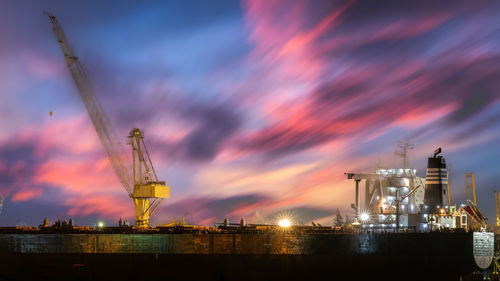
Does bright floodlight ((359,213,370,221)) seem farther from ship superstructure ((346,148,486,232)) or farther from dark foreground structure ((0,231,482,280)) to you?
dark foreground structure ((0,231,482,280))

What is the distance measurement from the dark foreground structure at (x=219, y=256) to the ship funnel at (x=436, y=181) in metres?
21.0

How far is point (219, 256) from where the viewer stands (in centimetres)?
5259

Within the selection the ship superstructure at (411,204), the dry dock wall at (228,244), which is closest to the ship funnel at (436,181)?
the ship superstructure at (411,204)

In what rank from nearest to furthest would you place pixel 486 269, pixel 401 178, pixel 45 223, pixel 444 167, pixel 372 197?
1. pixel 45 223
2. pixel 486 269
3. pixel 444 167
4. pixel 401 178
5. pixel 372 197

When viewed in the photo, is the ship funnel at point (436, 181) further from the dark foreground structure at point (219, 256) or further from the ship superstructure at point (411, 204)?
the dark foreground structure at point (219, 256)

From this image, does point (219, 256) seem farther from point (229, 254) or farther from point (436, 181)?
point (436, 181)

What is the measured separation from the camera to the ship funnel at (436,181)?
7625cm

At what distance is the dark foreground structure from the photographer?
52750 mm

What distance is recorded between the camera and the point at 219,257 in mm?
52562

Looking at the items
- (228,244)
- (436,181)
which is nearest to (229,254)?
(228,244)

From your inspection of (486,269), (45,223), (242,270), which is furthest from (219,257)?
(486,269)

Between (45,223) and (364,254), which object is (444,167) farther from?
(45,223)

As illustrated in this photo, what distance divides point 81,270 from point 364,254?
100 ft

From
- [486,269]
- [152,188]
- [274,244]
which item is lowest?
[486,269]
